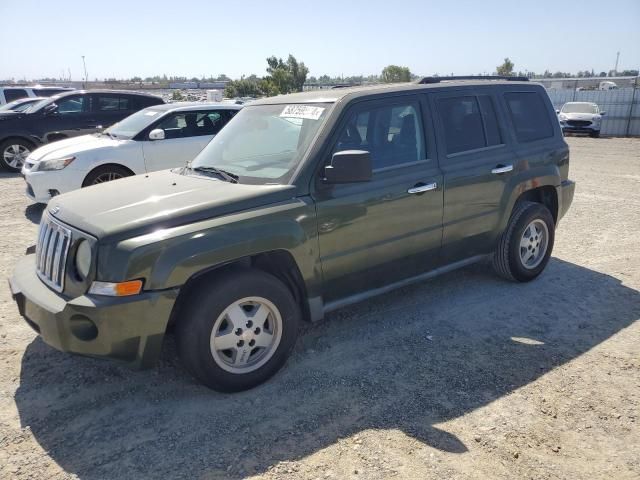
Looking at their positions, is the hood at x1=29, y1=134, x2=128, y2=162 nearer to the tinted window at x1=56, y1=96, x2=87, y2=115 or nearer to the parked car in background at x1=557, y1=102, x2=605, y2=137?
the tinted window at x1=56, y1=96, x2=87, y2=115

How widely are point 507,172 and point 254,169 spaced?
239 centimetres

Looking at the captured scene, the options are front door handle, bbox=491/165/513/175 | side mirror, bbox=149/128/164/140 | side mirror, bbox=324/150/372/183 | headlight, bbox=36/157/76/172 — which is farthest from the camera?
side mirror, bbox=149/128/164/140

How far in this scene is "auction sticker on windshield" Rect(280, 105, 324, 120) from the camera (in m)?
3.87

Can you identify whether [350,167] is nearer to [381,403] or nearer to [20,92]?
[381,403]

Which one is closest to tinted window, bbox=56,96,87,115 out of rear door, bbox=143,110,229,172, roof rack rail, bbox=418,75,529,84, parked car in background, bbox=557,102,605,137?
rear door, bbox=143,110,229,172

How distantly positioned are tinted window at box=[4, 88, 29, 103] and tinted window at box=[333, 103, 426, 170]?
1722 cm

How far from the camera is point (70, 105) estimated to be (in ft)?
37.2

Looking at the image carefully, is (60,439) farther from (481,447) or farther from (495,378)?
(495,378)

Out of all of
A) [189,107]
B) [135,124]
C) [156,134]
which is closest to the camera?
[156,134]

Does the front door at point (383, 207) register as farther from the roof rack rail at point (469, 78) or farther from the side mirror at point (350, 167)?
the roof rack rail at point (469, 78)

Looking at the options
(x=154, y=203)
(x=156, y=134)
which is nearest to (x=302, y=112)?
(x=154, y=203)

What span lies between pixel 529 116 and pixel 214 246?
3585 millimetres

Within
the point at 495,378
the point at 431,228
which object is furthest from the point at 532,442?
the point at 431,228

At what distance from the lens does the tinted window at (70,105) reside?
442 inches
